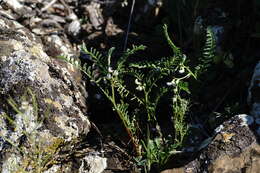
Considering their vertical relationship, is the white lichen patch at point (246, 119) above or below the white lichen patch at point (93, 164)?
Result: above

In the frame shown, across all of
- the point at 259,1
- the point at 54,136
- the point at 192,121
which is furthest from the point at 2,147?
the point at 259,1

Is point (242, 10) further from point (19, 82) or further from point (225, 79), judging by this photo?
point (19, 82)

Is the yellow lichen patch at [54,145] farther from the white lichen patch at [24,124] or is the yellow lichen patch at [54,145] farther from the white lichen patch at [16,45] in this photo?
the white lichen patch at [16,45]

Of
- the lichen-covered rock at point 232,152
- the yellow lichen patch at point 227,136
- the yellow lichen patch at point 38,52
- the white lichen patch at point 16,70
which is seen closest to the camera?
the lichen-covered rock at point 232,152

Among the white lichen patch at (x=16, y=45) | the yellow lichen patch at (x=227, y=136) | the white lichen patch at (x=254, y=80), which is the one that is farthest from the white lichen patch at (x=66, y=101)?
the white lichen patch at (x=254, y=80)

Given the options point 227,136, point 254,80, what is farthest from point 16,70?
point 254,80

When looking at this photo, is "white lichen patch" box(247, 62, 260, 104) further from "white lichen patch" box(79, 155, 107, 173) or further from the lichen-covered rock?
"white lichen patch" box(79, 155, 107, 173)
